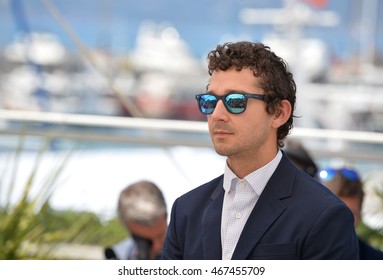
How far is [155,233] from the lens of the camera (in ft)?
13.1

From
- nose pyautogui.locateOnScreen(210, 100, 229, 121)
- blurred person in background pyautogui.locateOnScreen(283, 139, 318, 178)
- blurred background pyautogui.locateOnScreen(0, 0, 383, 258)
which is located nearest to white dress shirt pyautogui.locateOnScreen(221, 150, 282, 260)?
nose pyautogui.locateOnScreen(210, 100, 229, 121)

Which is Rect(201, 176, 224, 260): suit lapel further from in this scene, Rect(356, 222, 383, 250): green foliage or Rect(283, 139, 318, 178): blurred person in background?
Rect(356, 222, 383, 250): green foliage

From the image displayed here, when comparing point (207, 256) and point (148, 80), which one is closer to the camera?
point (207, 256)

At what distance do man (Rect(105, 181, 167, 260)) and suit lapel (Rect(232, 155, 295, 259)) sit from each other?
1751 mm

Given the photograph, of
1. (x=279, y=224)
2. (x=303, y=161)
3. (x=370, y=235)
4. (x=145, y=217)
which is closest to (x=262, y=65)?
(x=279, y=224)

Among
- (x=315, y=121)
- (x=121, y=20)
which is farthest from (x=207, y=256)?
(x=121, y=20)

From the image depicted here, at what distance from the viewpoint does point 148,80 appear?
37438 mm

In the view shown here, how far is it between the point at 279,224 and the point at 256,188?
107 millimetres

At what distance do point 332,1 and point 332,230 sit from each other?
121ft

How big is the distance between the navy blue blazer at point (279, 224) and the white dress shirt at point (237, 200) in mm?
14

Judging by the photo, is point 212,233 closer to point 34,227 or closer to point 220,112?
point 220,112

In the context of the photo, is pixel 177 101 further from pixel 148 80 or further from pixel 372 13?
pixel 372 13

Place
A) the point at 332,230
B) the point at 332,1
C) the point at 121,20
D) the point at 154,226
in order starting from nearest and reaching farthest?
the point at 332,230
the point at 154,226
the point at 332,1
the point at 121,20

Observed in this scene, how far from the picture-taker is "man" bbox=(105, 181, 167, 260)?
399 centimetres
